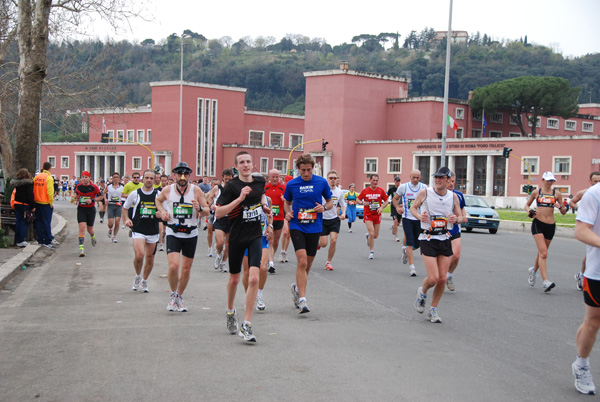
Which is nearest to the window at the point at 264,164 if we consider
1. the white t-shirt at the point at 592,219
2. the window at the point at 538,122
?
the window at the point at 538,122

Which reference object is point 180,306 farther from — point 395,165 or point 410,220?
point 395,165

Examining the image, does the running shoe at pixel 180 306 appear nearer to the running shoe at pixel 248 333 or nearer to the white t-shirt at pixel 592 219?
the running shoe at pixel 248 333

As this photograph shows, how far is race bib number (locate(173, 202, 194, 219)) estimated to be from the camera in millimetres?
9297

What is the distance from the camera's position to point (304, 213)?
954 centimetres

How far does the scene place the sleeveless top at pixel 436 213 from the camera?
9.07 meters

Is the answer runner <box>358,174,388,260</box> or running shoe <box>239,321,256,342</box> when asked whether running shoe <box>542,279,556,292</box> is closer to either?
runner <box>358,174,388,260</box>

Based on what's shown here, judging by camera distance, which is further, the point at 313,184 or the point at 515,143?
the point at 515,143

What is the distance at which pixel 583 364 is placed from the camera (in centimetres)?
584

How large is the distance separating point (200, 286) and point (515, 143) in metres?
59.6

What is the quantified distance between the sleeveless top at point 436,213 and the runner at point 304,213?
1.35 metres

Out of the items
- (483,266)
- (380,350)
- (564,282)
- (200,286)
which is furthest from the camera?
(483,266)

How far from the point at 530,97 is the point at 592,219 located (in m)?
83.7

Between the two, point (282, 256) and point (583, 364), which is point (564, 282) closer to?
point (282, 256)

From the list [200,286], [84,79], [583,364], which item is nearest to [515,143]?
[84,79]
